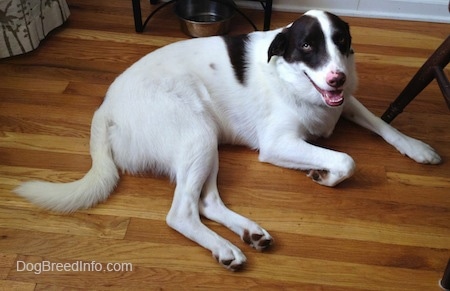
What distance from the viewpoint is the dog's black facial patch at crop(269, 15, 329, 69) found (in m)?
1.65

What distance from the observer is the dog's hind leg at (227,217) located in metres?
1.60

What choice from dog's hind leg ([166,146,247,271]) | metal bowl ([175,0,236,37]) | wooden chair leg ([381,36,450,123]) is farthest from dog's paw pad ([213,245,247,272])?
metal bowl ([175,0,236,37])

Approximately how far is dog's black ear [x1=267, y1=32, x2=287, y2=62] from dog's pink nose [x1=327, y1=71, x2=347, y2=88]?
9.0 inches

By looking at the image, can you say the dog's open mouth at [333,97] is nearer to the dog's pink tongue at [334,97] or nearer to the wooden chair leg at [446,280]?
the dog's pink tongue at [334,97]

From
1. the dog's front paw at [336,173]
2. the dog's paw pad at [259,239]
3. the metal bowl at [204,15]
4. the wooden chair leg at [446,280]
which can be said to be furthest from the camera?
the metal bowl at [204,15]

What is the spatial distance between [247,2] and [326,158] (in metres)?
1.56

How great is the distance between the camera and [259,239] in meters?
1.59

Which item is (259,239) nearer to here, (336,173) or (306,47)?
(336,173)

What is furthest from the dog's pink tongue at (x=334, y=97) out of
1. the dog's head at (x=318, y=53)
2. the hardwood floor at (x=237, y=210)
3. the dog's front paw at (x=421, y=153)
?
the dog's front paw at (x=421, y=153)

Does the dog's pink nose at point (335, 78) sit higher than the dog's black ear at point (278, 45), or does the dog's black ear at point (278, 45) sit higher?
the dog's black ear at point (278, 45)

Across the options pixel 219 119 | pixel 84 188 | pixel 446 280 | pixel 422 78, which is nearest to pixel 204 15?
pixel 219 119

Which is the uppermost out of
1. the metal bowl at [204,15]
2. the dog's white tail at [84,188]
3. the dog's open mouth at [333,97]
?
the dog's open mouth at [333,97]

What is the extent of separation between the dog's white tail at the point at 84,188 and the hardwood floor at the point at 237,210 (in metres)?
0.05

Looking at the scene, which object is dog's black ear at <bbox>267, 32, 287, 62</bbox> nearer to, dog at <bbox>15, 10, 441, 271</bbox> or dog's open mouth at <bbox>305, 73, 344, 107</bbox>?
dog at <bbox>15, 10, 441, 271</bbox>
